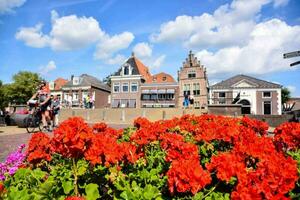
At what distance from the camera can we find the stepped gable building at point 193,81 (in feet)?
165

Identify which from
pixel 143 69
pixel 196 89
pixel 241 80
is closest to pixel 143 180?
pixel 196 89

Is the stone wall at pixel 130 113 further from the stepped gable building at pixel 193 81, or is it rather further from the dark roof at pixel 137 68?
the dark roof at pixel 137 68

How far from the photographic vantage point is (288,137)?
303cm

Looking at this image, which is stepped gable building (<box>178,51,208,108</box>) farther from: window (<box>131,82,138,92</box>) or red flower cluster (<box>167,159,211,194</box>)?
red flower cluster (<box>167,159,211,194</box>)

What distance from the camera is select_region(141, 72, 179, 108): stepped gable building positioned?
171ft

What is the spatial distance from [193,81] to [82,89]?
21414mm

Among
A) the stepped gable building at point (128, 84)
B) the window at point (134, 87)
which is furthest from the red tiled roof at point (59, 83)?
the window at point (134, 87)

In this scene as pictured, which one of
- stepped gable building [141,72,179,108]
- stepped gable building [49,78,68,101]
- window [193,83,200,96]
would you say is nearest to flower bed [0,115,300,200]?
window [193,83,200,96]

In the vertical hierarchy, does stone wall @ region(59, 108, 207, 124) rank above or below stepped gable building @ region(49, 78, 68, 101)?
below

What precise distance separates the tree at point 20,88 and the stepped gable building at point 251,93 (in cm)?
3391

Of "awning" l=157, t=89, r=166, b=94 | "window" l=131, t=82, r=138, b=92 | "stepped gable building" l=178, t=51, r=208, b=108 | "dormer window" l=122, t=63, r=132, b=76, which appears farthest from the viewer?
"dormer window" l=122, t=63, r=132, b=76

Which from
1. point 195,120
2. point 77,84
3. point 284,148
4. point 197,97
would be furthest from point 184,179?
point 77,84

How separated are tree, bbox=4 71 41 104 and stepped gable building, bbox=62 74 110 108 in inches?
237

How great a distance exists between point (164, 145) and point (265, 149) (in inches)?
37.2
